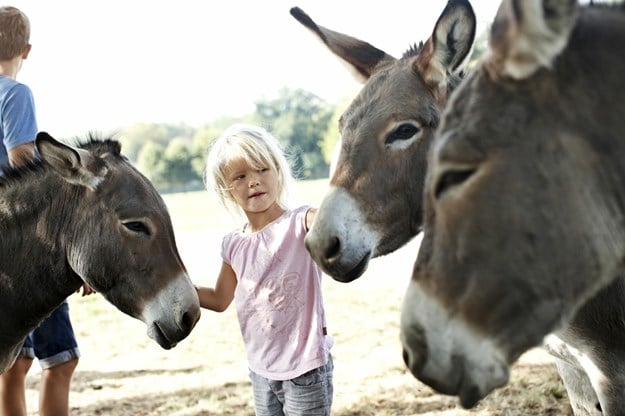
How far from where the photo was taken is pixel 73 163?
10.2 feet

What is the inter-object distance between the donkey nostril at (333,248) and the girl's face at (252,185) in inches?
35.7

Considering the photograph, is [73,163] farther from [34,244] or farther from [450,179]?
→ [450,179]

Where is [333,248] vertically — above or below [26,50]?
below

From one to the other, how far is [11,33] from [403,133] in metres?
2.53

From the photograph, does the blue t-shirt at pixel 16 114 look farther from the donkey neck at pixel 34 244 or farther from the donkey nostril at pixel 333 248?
the donkey nostril at pixel 333 248

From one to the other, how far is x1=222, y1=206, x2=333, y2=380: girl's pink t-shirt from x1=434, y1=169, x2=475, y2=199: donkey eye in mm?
1563

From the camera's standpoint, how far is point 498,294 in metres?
1.62

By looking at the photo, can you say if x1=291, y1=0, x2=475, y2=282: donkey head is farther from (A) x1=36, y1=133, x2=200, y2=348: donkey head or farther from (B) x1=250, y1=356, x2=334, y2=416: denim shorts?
(A) x1=36, y1=133, x2=200, y2=348: donkey head

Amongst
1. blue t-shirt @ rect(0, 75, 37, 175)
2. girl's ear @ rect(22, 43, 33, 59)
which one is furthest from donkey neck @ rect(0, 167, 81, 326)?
girl's ear @ rect(22, 43, 33, 59)

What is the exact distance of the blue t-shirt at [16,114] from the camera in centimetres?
361

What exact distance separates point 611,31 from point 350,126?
3.89ft

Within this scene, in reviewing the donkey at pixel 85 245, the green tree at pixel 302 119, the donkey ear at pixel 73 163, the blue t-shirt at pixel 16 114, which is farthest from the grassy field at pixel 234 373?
the green tree at pixel 302 119

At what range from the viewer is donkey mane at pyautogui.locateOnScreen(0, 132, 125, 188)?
325 cm

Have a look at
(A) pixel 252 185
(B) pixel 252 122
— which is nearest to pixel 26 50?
(A) pixel 252 185
